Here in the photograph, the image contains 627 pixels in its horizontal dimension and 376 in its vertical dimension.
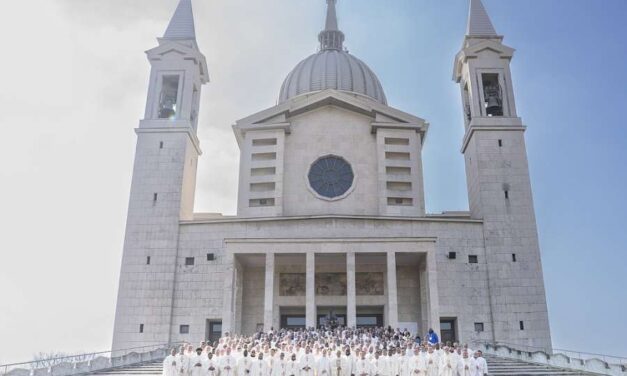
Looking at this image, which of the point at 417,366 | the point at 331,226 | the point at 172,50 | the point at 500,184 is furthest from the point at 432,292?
the point at 172,50

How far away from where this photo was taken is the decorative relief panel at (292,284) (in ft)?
98.0

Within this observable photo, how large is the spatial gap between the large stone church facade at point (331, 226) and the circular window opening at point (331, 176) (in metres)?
0.07

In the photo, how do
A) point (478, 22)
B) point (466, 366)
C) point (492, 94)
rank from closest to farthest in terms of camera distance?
1. point (466, 366)
2. point (492, 94)
3. point (478, 22)

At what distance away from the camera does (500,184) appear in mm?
31016

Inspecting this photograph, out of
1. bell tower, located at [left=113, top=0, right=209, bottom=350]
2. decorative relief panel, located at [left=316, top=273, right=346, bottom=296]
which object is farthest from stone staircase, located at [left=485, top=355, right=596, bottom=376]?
bell tower, located at [left=113, top=0, right=209, bottom=350]

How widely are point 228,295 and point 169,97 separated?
50.2ft

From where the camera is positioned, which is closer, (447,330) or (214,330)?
(447,330)

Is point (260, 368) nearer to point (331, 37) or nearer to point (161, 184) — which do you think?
point (161, 184)

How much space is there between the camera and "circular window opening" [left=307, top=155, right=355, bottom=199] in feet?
108

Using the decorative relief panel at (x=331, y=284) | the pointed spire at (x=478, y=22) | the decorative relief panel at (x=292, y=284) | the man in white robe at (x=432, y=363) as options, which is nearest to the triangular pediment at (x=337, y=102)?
the pointed spire at (x=478, y=22)

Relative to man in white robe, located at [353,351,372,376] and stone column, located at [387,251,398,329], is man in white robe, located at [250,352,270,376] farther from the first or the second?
stone column, located at [387,251,398,329]

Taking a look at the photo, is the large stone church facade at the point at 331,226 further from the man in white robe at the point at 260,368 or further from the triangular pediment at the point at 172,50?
the man in white robe at the point at 260,368

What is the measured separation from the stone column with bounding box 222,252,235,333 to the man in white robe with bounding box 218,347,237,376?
33.2 feet

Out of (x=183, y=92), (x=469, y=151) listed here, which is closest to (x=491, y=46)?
(x=469, y=151)
